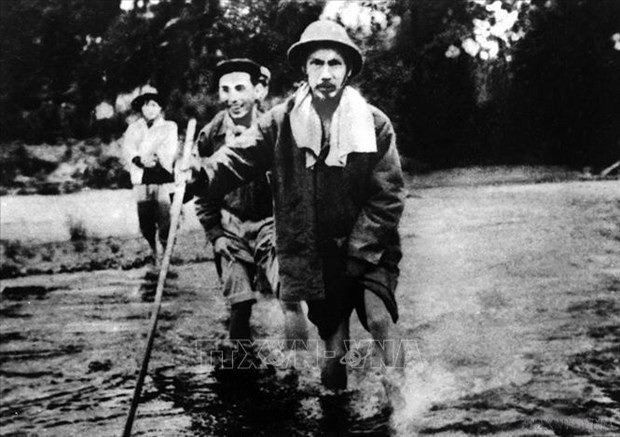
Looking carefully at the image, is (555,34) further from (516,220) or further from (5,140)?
(5,140)

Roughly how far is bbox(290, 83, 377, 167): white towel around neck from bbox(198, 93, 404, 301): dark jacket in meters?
0.04

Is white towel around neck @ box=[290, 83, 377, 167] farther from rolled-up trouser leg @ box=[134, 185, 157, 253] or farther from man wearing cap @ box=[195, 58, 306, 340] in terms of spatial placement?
rolled-up trouser leg @ box=[134, 185, 157, 253]

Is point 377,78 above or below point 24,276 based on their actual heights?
above

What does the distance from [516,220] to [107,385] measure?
1.87 metres

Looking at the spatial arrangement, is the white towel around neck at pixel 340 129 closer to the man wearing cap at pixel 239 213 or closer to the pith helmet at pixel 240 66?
the man wearing cap at pixel 239 213

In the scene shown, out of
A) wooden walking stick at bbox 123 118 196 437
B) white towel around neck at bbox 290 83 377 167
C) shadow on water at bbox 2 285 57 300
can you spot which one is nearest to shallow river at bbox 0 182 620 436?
shadow on water at bbox 2 285 57 300

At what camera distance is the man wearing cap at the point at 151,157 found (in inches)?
135

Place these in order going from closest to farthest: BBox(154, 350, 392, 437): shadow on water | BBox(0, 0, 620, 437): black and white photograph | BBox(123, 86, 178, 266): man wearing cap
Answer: BBox(154, 350, 392, 437): shadow on water
BBox(0, 0, 620, 437): black and white photograph
BBox(123, 86, 178, 266): man wearing cap

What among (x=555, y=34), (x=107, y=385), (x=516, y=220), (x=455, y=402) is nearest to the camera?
(x=455, y=402)

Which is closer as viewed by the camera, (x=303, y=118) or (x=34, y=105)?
(x=303, y=118)

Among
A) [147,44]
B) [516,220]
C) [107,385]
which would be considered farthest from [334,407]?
[147,44]

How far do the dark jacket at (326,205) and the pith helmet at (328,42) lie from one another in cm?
19

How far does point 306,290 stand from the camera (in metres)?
2.61

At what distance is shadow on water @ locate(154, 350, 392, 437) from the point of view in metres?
2.43
